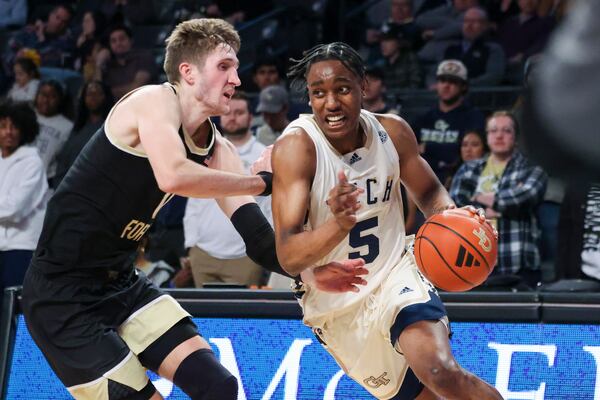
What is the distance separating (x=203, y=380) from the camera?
4199 millimetres

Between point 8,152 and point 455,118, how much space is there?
132 inches

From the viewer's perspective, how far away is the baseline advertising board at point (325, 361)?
542 cm

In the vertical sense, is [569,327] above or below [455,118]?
below

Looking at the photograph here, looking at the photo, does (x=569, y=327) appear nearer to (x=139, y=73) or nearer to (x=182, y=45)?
(x=182, y=45)

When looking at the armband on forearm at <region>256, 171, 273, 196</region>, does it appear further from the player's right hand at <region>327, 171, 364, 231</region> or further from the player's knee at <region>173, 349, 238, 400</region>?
the player's knee at <region>173, 349, 238, 400</region>

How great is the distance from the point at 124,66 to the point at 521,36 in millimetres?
4051

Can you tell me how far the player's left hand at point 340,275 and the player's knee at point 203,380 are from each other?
533mm

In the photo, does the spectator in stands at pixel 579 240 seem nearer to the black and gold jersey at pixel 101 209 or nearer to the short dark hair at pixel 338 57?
the short dark hair at pixel 338 57

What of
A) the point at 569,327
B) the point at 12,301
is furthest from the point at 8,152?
the point at 569,327

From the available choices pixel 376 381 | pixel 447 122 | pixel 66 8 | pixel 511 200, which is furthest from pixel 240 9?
pixel 376 381

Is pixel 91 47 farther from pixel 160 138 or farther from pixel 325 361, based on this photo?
pixel 160 138

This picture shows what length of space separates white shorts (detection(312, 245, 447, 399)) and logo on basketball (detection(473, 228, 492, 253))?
1.13ft

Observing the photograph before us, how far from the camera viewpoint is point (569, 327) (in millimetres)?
5445

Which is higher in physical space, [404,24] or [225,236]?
[404,24]
